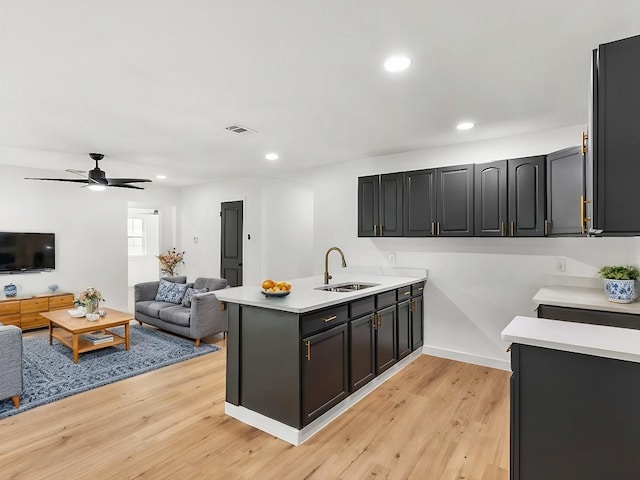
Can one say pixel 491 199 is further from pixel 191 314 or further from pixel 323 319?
pixel 191 314

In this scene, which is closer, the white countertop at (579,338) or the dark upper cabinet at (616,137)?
the dark upper cabinet at (616,137)

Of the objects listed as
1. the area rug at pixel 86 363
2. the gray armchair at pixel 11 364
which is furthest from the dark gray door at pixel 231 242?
the gray armchair at pixel 11 364

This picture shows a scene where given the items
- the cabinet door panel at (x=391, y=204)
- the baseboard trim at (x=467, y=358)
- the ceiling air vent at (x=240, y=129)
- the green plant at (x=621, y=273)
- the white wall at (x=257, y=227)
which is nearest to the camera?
the green plant at (x=621, y=273)

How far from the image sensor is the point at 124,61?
221 cm

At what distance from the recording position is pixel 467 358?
401 cm

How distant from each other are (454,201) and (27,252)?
6.19 metres

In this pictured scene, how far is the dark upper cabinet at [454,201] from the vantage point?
3652 millimetres

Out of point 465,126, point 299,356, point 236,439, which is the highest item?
point 465,126

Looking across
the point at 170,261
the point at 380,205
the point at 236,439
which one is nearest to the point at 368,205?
the point at 380,205

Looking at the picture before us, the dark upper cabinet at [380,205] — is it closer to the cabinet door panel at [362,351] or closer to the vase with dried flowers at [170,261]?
the cabinet door panel at [362,351]

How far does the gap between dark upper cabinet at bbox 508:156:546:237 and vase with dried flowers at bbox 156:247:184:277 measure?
6375 millimetres

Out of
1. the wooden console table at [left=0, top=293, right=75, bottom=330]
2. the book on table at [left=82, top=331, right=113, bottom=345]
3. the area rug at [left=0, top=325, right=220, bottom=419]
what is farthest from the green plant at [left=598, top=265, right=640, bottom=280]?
the wooden console table at [left=0, top=293, right=75, bottom=330]

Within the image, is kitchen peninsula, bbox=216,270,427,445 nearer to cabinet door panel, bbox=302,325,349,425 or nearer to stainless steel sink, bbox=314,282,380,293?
cabinet door panel, bbox=302,325,349,425

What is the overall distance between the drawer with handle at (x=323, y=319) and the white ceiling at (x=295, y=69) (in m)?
1.63
